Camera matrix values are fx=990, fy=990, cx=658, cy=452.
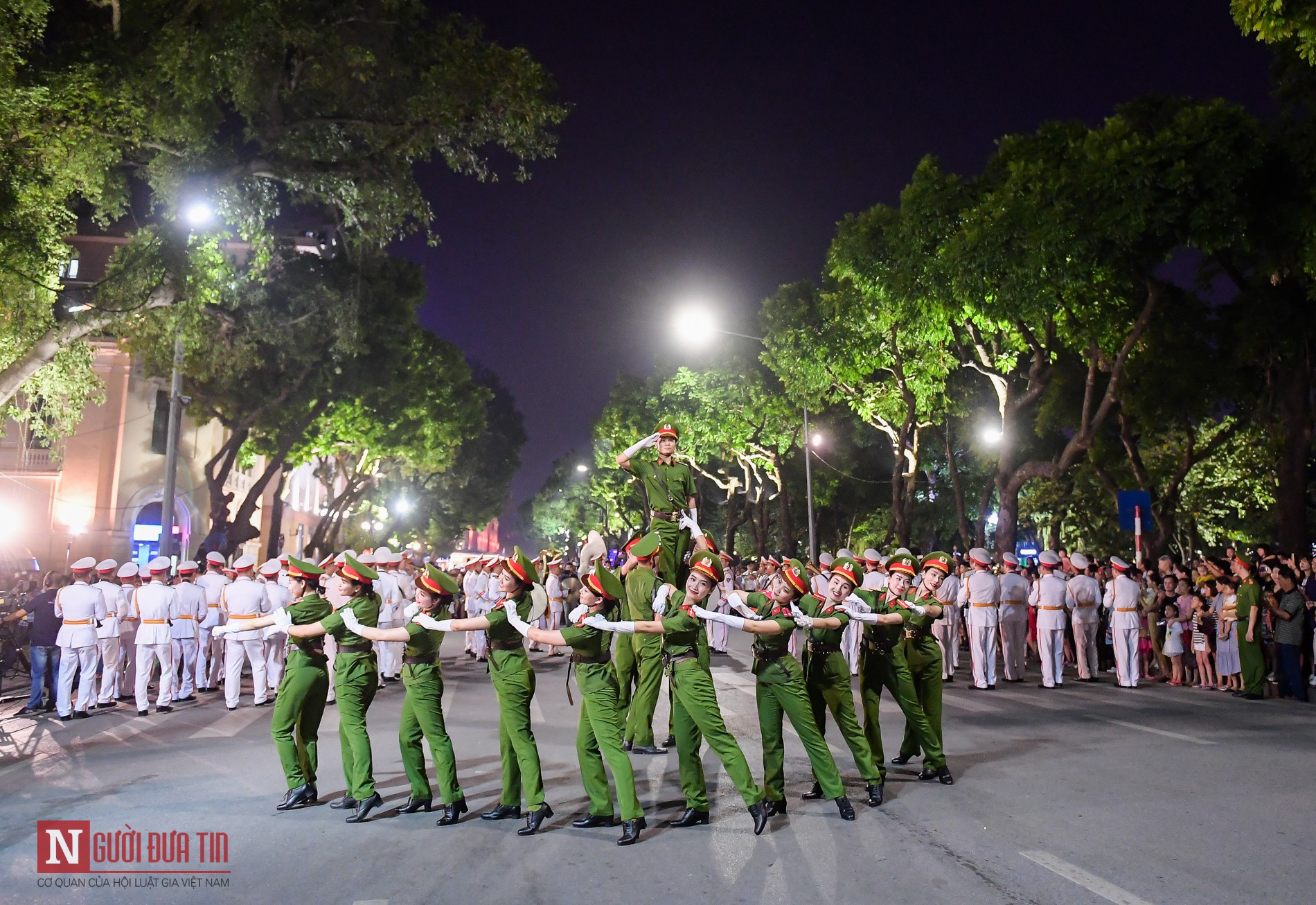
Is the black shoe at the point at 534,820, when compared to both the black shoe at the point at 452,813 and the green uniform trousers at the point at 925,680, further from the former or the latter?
the green uniform trousers at the point at 925,680

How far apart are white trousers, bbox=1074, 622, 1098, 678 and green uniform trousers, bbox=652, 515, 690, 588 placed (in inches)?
346

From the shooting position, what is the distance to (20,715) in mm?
13234

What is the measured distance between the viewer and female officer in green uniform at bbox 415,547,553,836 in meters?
6.84

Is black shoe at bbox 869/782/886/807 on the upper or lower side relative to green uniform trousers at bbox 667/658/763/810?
lower

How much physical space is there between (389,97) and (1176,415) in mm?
18788

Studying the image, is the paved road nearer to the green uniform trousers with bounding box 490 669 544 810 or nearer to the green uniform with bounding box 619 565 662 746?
the green uniform trousers with bounding box 490 669 544 810

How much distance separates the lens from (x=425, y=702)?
23.5ft

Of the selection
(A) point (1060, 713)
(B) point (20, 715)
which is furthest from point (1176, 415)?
(B) point (20, 715)

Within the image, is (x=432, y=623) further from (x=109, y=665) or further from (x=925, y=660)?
(x=109, y=665)

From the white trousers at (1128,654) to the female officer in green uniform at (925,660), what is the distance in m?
7.56

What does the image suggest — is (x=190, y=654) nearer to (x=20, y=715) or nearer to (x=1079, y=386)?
(x=20, y=715)

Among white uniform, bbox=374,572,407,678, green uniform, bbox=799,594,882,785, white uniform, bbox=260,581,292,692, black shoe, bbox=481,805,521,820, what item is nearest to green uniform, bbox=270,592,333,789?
black shoe, bbox=481,805,521,820

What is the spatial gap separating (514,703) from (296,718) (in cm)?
179

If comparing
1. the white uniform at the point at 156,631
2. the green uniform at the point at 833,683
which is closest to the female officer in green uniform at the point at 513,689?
the green uniform at the point at 833,683
